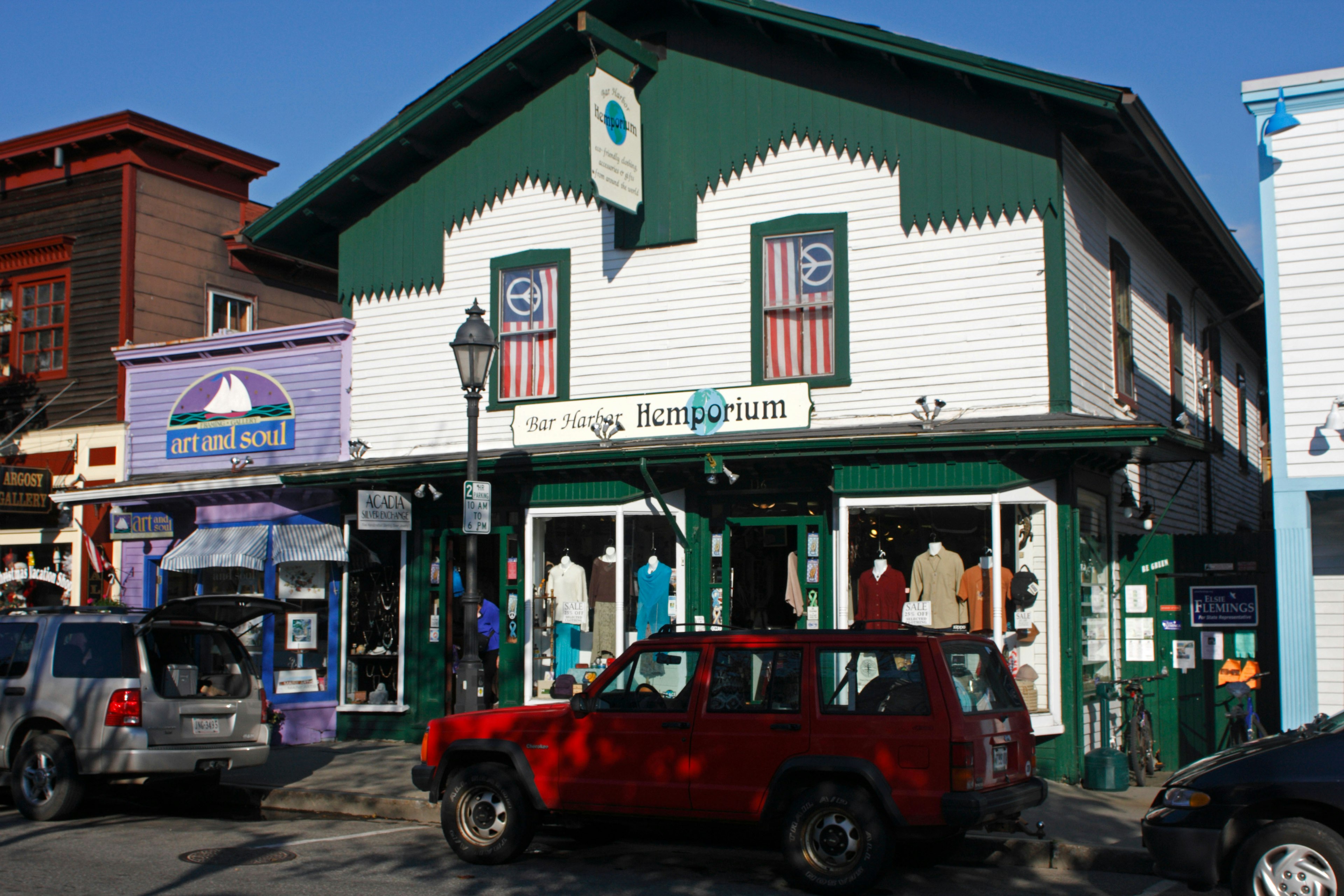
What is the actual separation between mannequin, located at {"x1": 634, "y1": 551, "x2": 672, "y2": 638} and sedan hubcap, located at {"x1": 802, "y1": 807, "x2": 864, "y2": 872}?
646cm

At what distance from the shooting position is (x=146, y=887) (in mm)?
8141

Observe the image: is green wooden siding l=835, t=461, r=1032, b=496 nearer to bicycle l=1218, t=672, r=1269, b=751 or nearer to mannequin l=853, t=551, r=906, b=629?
mannequin l=853, t=551, r=906, b=629

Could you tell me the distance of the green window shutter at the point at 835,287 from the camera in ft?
46.1

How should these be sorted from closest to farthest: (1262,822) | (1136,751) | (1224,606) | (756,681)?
(1262,822) → (756,681) → (1136,751) → (1224,606)

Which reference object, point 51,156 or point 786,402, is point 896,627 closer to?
point 786,402

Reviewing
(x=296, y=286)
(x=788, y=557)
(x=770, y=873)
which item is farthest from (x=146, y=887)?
(x=296, y=286)

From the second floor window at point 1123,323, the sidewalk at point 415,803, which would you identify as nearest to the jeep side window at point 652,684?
the sidewalk at point 415,803

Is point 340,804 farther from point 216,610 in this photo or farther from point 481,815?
point 481,815

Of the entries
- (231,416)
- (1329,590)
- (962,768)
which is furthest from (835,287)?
(231,416)

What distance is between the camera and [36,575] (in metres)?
20.2

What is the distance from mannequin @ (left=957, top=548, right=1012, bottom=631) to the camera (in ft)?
41.9

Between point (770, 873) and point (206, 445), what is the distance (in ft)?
41.0

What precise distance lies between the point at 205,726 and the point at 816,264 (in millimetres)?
8173

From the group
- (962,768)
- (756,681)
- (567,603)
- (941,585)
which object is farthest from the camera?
(567,603)
